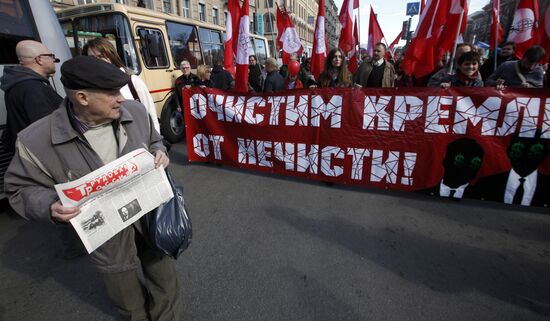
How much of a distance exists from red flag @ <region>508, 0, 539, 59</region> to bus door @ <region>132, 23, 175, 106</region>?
6.77 m

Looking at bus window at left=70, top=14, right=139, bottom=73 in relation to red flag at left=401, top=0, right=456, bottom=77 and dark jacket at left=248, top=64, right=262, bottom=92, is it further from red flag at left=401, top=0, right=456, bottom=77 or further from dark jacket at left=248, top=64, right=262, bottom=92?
red flag at left=401, top=0, right=456, bottom=77

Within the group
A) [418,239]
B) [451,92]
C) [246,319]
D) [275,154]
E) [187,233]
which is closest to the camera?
[187,233]

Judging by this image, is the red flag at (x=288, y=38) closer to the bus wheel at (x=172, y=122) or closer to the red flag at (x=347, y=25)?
the red flag at (x=347, y=25)

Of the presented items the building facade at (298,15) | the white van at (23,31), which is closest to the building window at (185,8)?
the white van at (23,31)

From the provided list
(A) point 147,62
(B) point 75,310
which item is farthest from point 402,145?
(A) point 147,62

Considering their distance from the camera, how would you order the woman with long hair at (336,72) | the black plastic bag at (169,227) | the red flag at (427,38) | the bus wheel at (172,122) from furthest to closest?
the bus wheel at (172,122)
the woman with long hair at (336,72)
the red flag at (427,38)
the black plastic bag at (169,227)

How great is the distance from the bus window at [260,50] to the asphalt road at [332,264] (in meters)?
9.20

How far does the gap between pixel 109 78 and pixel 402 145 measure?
3387 mm

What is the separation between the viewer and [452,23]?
414 centimetres

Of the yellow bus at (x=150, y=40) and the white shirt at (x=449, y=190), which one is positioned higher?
the yellow bus at (x=150, y=40)

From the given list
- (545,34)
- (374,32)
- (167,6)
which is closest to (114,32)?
(374,32)

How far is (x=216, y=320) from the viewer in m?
2.00

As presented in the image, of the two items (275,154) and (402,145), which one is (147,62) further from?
(402,145)

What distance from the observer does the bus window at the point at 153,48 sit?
5.73 metres
